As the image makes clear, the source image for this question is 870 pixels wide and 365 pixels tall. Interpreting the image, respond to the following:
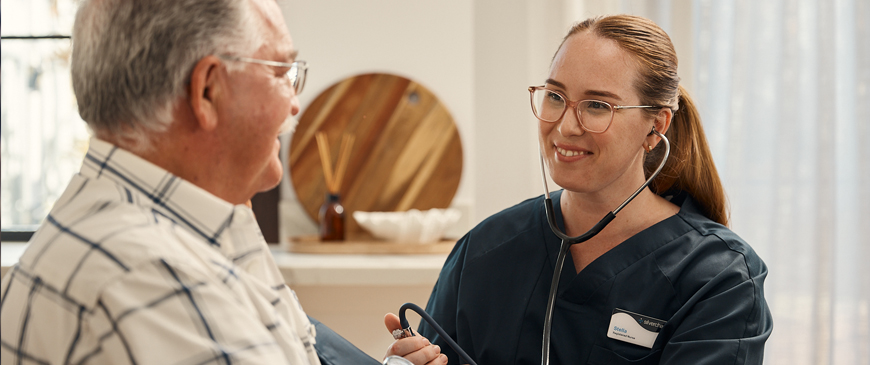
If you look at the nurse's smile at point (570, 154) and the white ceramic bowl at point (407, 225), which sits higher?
the nurse's smile at point (570, 154)

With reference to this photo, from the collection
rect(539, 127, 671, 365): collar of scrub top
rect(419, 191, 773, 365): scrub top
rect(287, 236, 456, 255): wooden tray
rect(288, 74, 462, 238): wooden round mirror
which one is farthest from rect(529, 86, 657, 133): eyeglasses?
rect(288, 74, 462, 238): wooden round mirror

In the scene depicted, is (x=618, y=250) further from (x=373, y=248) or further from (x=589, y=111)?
(x=373, y=248)

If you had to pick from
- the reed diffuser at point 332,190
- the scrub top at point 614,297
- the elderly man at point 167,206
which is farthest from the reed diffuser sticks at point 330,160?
the elderly man at point 167,206

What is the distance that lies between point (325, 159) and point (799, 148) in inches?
68.7

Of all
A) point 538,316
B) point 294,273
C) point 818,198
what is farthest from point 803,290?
point 294,273

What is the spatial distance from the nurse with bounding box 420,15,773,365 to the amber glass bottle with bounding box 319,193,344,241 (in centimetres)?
108

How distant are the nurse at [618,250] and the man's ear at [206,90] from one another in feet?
2.25

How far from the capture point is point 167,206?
2.24ft

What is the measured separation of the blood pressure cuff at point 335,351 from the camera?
0.89m

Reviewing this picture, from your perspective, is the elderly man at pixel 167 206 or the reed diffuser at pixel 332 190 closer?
the elderly man at pixel 167 206

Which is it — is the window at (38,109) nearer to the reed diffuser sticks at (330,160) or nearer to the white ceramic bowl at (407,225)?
the reed diffuser sticks at (330,160)

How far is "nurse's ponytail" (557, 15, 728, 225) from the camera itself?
3.97 ft

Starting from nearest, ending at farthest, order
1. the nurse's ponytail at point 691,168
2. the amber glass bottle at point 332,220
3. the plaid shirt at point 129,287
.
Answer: the plaid shirt at point 129,287 → the nurse's ponytail at point 691,168 → the amber glass bottle at point 332,220

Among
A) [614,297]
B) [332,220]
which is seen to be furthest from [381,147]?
[614,297]
